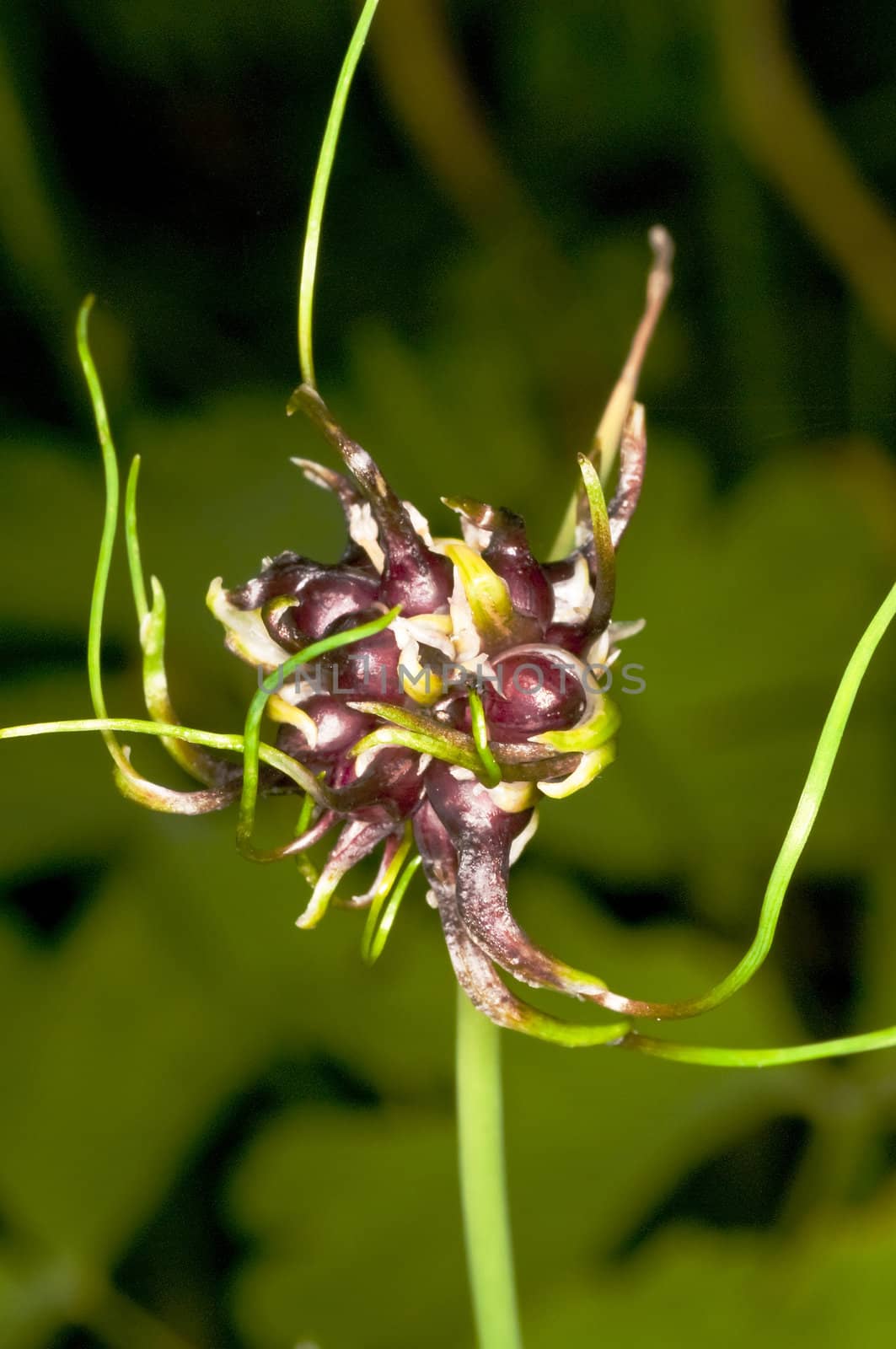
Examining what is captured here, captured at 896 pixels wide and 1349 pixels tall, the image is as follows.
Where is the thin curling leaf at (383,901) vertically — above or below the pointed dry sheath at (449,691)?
below

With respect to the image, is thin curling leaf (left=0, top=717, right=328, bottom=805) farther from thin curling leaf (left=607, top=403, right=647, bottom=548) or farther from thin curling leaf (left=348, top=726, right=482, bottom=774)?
thin curling leaf (left=607, top=403, right=647, bottom=548)

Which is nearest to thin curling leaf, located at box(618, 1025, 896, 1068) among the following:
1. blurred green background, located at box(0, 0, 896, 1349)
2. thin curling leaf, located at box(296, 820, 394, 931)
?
thin curling leaf, located at box(296, 820, 394, 931)

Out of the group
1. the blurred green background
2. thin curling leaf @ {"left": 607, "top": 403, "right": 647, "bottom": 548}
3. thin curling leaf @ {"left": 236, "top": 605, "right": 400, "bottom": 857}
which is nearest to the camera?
thin curling leaf @ {"left": 236, "top": 605, "right": 400, "bottom": 857}

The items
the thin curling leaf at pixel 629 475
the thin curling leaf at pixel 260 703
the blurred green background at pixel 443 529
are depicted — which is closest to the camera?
the thin curling leaf at pixel 260 703

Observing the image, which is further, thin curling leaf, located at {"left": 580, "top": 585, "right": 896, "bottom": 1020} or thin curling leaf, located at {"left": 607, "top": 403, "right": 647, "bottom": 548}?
thin curling leaf, located at {"left": 607, "top": 403, "right": 647, "bottom": 548}

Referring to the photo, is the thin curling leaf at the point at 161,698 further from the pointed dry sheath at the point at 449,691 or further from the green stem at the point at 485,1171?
the green stem at the point at 485,1171

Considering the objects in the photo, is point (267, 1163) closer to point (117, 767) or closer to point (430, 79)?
point (117, 767)

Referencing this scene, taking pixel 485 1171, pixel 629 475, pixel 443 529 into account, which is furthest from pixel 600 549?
pixel 443 529

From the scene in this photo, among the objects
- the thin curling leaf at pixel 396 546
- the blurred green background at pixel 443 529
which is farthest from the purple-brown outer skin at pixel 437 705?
the blurred green background at pixel 443 529
